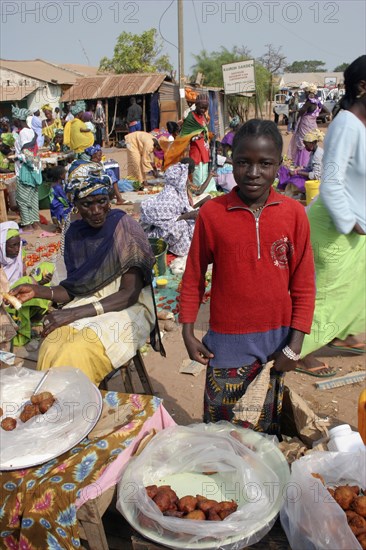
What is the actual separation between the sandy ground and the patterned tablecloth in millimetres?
1469

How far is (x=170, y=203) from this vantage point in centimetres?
607

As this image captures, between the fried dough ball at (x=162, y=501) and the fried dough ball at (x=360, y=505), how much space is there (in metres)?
0.60

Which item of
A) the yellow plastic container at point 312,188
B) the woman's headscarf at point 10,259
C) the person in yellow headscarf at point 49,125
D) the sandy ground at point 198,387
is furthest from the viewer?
the person in yellow headscarf at point 49,125

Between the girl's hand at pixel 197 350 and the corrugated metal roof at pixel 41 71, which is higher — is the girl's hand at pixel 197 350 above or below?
below

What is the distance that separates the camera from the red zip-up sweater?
74.0 inches

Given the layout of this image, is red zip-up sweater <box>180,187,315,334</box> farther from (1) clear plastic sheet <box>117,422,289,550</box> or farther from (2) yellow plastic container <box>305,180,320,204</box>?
(2) yellow plastic container <box>305,180,320,204</box>

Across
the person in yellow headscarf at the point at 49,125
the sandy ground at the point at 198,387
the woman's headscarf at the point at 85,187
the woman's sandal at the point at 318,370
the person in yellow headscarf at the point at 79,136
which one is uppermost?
the person in yellow headscarf at the point at 49,125

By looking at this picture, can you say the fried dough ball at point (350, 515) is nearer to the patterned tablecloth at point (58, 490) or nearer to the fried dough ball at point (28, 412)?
the patterned tablecloth at point (58, 490)

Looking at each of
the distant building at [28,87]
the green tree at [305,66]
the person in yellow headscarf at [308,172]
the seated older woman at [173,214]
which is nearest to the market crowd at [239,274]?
the seated older woman at [173,214]

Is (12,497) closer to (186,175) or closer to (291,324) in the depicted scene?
(291,324)

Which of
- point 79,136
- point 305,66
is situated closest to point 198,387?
point 79,136

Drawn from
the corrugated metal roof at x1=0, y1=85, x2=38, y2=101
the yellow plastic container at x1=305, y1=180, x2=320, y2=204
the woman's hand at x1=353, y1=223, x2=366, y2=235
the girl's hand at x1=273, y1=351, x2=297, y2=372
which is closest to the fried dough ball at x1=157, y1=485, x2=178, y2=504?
the girl's hand at x1=273, y1=351, x2=297, y2=372

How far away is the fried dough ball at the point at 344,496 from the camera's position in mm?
1548

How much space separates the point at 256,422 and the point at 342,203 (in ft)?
5.10
